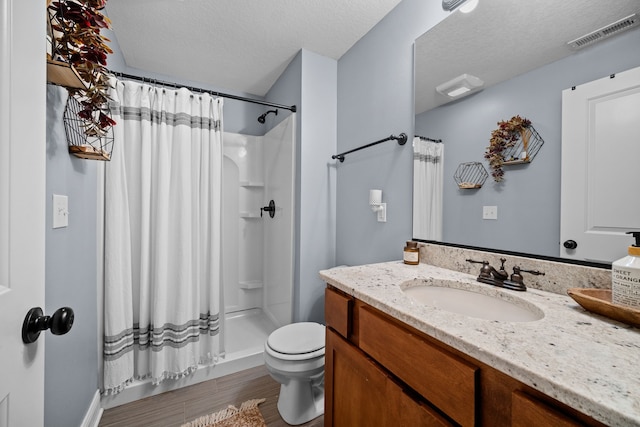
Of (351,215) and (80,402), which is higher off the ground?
(351,215)

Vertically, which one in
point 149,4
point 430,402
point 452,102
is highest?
point 149,4

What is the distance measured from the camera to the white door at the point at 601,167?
760 millimetres

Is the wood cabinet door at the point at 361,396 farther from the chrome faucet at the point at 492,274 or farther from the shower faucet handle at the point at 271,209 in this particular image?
the shower faucet handle at the point at 271,209

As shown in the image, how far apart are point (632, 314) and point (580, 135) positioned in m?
0.55

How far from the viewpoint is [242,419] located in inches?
56.9

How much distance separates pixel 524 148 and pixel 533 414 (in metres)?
0.89

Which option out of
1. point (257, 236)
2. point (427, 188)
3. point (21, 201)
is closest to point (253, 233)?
point (257, 236)

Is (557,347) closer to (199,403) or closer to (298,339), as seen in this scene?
(298,339)

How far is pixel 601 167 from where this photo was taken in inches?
31.5

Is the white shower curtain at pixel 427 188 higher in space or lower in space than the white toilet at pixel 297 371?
higher

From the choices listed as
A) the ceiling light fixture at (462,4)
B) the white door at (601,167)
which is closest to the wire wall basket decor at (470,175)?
the white door at (601,167)

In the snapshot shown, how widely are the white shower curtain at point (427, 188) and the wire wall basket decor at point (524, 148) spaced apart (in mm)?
311

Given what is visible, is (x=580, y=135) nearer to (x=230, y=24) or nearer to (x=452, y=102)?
(x=452, y=102)

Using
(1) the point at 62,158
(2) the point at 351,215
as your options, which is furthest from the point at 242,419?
(1) the point at 62,158
